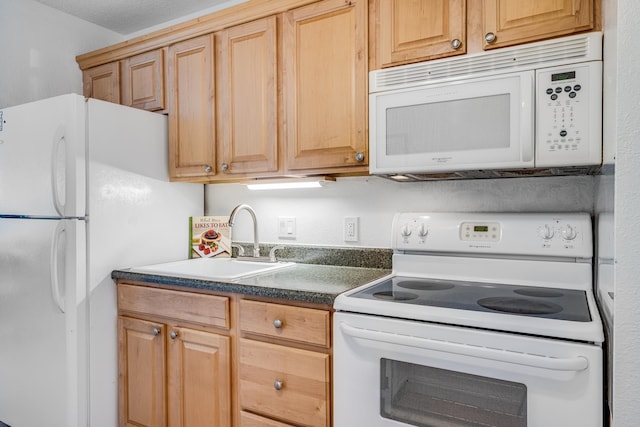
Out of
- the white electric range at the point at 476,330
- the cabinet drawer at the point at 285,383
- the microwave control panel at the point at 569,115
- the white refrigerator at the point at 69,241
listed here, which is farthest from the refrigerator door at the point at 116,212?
the microwave control panel at the point at 569,115

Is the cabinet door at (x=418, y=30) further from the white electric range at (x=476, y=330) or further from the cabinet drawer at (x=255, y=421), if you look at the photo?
the cabinet drawer at (x=255, y=421)

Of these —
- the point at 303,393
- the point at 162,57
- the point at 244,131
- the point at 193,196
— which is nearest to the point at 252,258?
the point at 193,196

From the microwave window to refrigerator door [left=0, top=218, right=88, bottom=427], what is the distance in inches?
56.2

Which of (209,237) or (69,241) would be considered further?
(209,237)

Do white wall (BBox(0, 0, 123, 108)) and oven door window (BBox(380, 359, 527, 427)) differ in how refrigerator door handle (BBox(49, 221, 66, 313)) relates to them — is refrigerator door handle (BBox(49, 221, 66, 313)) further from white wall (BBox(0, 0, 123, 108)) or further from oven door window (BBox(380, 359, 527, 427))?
oven door window (BBox(380, 359, 527, 427))

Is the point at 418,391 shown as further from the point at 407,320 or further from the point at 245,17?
the point at 245,17

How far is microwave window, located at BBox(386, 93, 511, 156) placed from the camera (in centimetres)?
139

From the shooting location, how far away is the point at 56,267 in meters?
1.84

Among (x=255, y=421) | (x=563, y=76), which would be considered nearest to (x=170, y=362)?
(x=255, y=421)

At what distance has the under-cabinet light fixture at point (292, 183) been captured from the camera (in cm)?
201

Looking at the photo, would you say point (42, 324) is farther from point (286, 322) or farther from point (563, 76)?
point (563, 76)

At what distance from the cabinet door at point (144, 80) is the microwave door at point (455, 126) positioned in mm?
1245

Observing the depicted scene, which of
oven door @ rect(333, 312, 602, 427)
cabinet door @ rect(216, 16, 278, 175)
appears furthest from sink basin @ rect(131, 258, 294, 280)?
oven door @ rect(333, 312, 602, 427)

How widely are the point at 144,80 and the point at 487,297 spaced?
2014 millimetres
